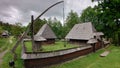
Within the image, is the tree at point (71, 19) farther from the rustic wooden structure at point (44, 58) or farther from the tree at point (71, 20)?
the rustic wooden structure at point (44, 58)

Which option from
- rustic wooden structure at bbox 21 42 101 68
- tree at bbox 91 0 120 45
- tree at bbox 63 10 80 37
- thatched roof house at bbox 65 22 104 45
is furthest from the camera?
tree at bbox 63 10 80 37

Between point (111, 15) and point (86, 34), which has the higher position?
point (111, 15)

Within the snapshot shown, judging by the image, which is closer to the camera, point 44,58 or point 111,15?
point 44,58

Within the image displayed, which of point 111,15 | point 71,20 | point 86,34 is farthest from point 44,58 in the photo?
point 71,20

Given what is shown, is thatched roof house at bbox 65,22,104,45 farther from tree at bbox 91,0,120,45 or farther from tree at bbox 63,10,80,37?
tree at bbox 63,10,80,37

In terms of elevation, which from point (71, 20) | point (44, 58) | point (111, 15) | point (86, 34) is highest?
point (71, 20)

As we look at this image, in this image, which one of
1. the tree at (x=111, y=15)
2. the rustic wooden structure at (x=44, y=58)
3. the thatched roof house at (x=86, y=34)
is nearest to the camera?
the rustic wooden structure at (x=44, y=58)

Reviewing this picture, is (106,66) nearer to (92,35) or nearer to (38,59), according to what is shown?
(38,59)

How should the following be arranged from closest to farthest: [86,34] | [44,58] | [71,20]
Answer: [44,58] < [86,34] < [71,20]

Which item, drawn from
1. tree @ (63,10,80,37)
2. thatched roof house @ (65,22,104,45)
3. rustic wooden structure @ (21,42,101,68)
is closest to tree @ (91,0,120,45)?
thatched roof house @ (65,22,104,45)

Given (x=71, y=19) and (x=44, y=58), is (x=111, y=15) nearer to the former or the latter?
(x=44, y=58)

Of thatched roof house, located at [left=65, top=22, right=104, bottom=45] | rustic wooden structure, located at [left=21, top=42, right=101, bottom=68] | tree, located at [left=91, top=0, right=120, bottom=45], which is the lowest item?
rustic wooden structure, located at [left=21, top=42, right=101, bottom=68]

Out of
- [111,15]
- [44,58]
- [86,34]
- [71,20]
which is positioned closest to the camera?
[44,58]

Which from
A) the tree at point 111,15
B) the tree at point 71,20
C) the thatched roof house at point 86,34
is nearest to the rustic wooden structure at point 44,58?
the thatched roof house at point 86,34
